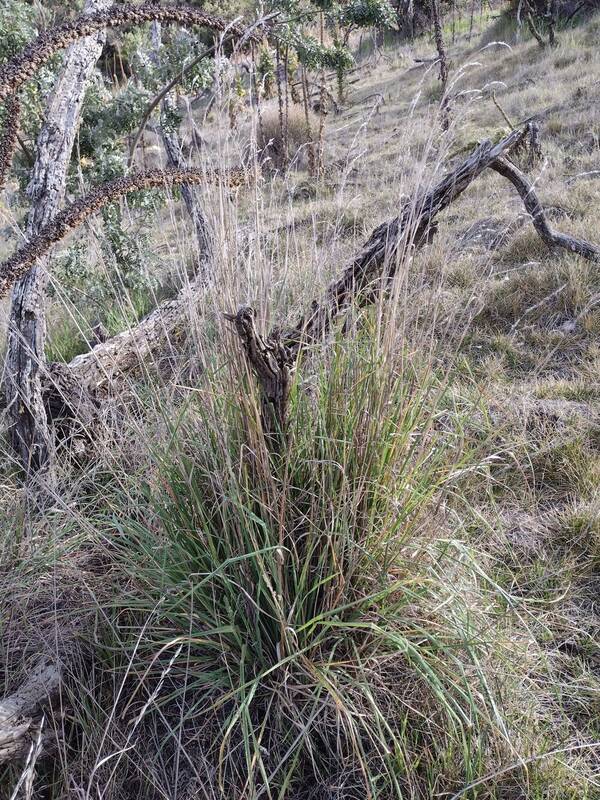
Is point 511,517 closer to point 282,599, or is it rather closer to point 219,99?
point 282,599

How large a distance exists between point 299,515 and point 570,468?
1.25 metres

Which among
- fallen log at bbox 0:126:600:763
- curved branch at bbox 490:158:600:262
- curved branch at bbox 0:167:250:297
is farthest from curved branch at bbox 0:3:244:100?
curved branch at bbox 490:158:600:262

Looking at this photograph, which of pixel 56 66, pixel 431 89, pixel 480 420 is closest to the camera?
pixel 480 420

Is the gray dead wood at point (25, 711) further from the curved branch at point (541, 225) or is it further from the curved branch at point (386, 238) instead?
the curved branch at point (541, 225)

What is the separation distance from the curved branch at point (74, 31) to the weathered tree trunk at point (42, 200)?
0.92 metres

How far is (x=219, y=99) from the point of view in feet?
5.34

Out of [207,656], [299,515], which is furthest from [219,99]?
[207,656]

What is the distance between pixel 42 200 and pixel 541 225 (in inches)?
113

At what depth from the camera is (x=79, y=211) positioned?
72.3 inches

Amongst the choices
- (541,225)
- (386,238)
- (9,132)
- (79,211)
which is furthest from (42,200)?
(541,225)

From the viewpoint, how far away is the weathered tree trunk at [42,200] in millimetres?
2836

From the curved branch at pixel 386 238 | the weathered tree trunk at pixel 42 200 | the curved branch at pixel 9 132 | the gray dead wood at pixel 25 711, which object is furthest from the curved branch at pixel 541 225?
the gray dead wood at pixel 25 711

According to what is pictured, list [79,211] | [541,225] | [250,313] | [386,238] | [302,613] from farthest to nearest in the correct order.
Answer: [541,225]
[386,238]
[79,211]
[302,613]
[250,313]

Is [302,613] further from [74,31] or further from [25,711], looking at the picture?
[74,31]
